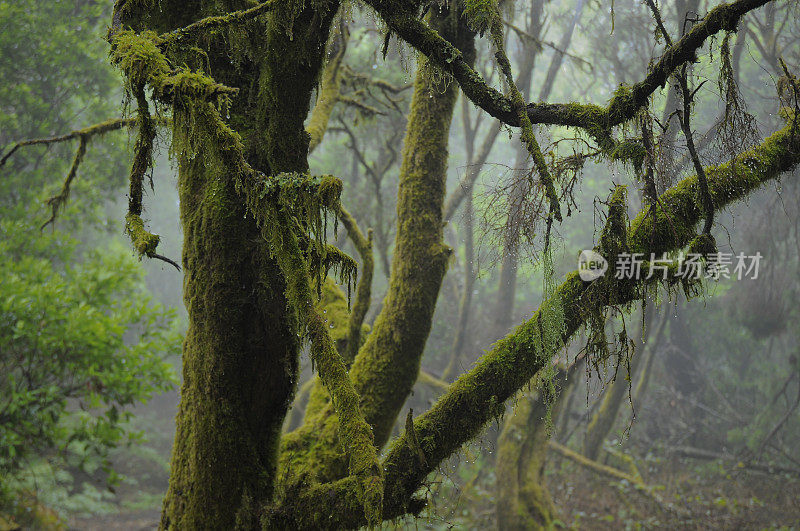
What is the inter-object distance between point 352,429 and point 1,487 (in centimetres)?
585

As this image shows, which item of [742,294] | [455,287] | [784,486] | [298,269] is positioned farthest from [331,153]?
[298,269]

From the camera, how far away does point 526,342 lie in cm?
323

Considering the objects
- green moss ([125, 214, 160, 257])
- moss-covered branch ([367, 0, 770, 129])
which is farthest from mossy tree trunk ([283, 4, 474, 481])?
green moss ([125, 214, 160, 257])

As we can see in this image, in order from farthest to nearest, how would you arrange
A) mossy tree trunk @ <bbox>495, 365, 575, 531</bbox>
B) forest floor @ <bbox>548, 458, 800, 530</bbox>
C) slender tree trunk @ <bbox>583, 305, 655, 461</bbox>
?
slender tree trunk @ <bbox>583, 305, 655, 461</bbox> < forest floor @ <bbox>548, 458, 800, 530</bbox> < mossy tree trunk @ <bbox>495, 365, 575, 531</bbox>

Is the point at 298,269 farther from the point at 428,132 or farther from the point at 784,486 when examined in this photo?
the point at 784,486

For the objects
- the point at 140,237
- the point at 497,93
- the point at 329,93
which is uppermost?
the point at 329,93

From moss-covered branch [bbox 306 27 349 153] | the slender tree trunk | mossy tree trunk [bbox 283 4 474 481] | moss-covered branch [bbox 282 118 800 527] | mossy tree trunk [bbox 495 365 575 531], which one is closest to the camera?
moss-covered branch [bbox 282 118 800 527]

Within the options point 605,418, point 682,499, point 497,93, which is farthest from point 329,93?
point 682,499

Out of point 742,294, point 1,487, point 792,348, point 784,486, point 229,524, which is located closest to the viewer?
point 229,524

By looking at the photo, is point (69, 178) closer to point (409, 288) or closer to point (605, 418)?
point (409, 288)

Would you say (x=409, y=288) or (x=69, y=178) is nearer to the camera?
(x=409, y=288)

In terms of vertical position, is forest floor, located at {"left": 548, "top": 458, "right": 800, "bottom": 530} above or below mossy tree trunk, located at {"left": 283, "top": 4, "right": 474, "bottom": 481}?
below

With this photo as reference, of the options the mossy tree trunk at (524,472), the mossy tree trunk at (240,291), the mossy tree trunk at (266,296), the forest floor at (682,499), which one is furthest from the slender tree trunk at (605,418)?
the mossy tree trunk at (240,291)

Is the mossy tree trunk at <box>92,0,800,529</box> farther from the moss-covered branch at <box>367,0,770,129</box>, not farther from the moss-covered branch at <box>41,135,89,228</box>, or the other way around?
the moss-covered branch at <box>41,135,89,228</box>
